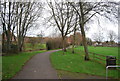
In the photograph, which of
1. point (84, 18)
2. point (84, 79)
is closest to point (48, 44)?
point (84, 18)

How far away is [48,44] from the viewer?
3819 cm

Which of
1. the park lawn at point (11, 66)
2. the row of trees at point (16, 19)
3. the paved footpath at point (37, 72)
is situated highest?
the row of trees at point (16, 19)

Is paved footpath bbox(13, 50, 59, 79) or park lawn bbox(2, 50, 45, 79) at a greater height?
park lawn bbox(2, 50, 45, 79)

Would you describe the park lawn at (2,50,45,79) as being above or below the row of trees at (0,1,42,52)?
below

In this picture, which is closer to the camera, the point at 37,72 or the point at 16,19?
the point at 37,72

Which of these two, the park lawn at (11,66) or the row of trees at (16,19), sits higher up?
the row of trees at (16,19)

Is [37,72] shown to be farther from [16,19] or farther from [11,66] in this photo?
[16,19]

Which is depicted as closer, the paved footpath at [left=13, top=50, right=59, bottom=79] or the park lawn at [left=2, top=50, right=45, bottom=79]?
the paved footpath at [left=13, top=50, right=59, bottom=79]

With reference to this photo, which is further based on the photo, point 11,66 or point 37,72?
point 11,66

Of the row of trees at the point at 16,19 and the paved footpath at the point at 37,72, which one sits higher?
the row of trees at the point at 16,19

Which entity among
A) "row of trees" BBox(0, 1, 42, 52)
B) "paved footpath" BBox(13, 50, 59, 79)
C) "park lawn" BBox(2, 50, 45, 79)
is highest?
"row of trees" BBox(0, 1, 42, 52)

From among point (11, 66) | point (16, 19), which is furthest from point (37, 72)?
point (16, 19)

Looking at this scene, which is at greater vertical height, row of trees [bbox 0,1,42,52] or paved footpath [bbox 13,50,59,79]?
row of trees [bbox 0,1,42,52]

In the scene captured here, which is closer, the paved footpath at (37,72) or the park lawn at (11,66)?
the paved footpath at (37,72)
